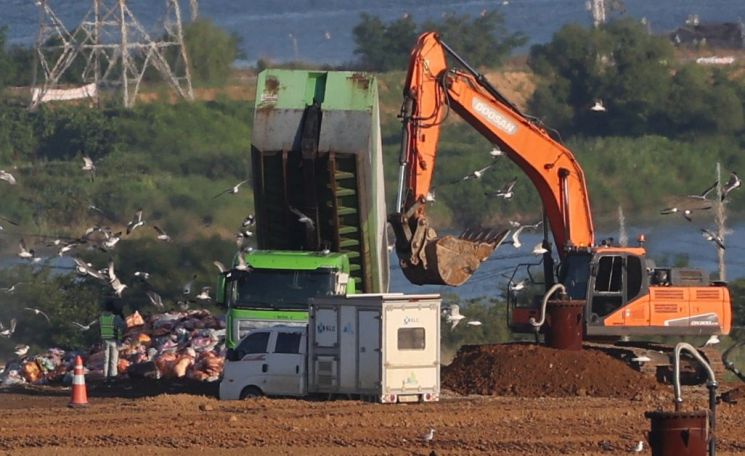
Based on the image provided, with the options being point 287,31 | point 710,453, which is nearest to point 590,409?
point 710,453

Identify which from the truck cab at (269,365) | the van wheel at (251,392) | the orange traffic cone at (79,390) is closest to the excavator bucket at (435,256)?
the truck cab at (269,365)

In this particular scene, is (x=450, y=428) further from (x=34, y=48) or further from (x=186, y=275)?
(x=34, y=48)

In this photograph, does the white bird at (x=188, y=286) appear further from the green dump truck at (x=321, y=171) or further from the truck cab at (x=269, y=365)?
the truck cab at (x=269, y=365)

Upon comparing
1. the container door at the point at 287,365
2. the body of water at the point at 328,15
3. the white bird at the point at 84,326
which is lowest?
the container door at the point at 287,365

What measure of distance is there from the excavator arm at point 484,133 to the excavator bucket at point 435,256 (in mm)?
13

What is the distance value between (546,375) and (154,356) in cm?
790

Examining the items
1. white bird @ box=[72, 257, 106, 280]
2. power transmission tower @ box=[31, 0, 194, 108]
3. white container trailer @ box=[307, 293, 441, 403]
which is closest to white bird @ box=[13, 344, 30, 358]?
white bird @ box=[72, 257, 106, 280]

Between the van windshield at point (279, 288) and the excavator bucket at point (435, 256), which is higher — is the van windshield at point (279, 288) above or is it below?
below

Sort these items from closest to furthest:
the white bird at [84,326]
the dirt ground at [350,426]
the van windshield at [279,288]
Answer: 1. the dirt ground at [350,426]
2. the van windshield at [279,288]
3. the white bird at [84,326]

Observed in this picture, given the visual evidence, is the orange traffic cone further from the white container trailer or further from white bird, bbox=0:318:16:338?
white bird, bbox=0:318:16:338

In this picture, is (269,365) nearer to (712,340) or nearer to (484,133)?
(484,133)

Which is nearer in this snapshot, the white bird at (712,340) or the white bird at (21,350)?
the white bird at (712,340)

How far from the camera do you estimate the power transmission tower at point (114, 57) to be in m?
71.9

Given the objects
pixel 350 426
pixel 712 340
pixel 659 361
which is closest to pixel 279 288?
pixel 350 426
